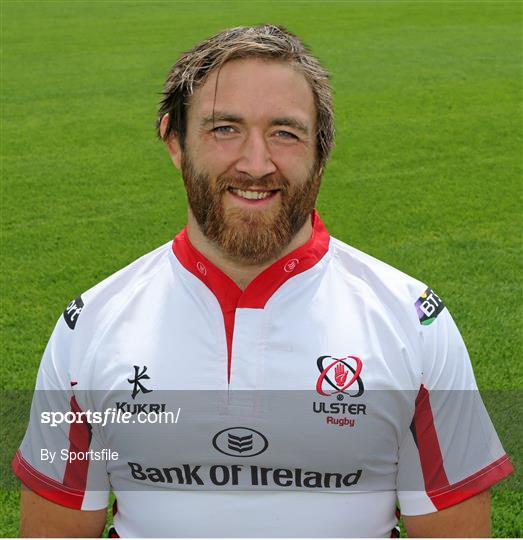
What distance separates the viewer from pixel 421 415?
7.31ft

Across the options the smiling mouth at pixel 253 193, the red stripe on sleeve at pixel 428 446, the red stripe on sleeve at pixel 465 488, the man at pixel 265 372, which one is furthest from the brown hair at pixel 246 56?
the red stripe on sleeve at pixel 465 488

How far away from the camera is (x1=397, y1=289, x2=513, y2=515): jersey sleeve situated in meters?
2.20

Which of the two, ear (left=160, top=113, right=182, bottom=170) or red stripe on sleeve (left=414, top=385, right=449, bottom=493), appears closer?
red stripe on sleeve (left=414, top=385, right=449, bottom=493)

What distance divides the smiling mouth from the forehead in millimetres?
181

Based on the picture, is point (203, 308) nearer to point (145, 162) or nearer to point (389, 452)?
point (389, 452)

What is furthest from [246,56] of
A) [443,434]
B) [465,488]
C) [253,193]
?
[465,488]

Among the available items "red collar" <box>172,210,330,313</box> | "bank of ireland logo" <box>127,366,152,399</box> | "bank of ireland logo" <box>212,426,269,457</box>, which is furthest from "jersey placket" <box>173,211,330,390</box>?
"bank of ireland logo" <box>127,366,152,399</box>

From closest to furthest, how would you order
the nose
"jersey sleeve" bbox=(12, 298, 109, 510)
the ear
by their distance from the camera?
the nose → "jersey sleeve" bbox=(12, 298, 109, 510) → the ear

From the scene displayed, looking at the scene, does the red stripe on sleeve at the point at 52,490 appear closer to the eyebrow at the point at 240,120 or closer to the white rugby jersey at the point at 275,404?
the white rugby jersey at the point at 275,404

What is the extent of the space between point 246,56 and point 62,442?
1.13m

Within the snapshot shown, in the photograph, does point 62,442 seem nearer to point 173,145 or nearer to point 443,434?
point 173,145

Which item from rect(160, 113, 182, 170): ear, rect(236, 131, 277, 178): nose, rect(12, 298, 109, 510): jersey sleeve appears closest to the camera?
rect(236, 131, 277, 178): nose

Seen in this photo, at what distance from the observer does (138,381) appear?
2254 millimetres

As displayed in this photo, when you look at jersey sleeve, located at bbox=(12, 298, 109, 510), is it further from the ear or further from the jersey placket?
the ear
